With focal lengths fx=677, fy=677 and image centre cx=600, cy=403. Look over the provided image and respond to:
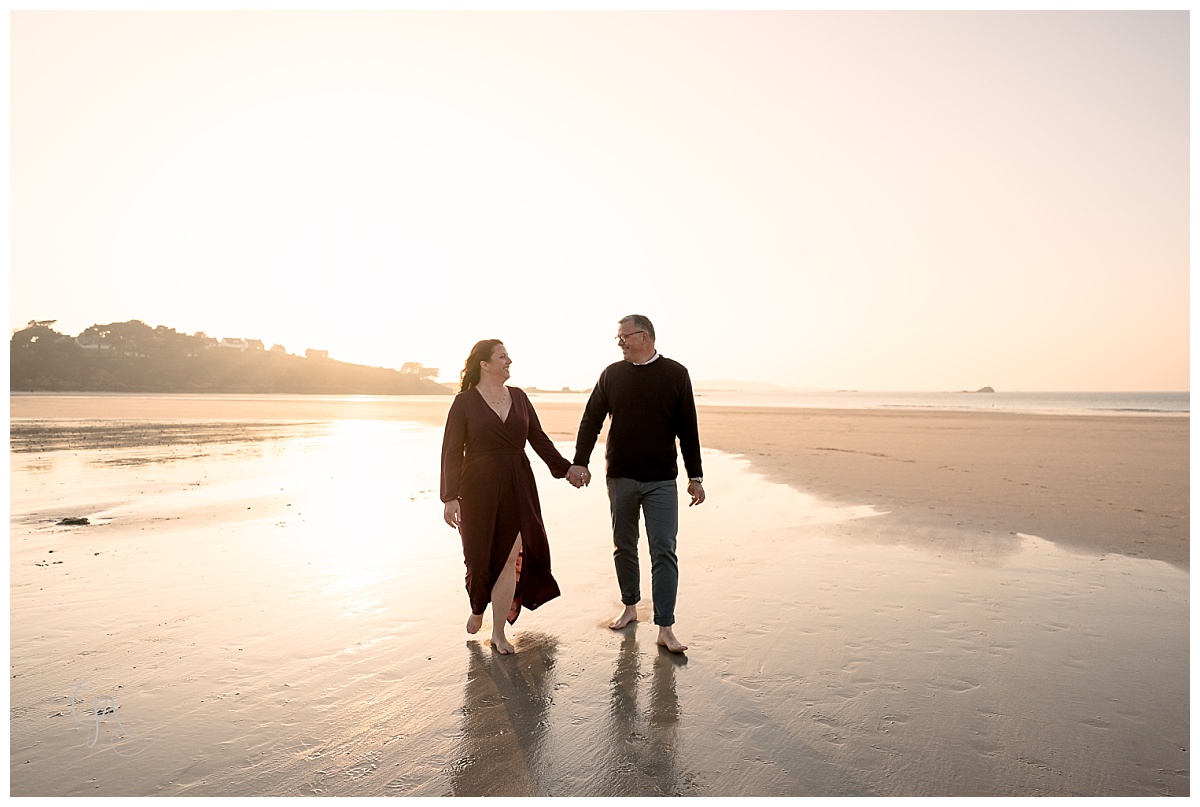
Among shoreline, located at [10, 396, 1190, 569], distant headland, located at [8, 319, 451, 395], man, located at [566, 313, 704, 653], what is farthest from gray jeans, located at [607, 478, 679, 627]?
distant headland, located at [8, 319, 451, 395]

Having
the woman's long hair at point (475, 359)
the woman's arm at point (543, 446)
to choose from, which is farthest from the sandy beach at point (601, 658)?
the woman's long hair at point (475, 359)

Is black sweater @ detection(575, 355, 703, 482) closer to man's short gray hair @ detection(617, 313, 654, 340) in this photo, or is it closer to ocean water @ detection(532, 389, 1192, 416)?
man's short gray hair @ detection(617, 313, 654, 340)

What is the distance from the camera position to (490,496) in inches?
193

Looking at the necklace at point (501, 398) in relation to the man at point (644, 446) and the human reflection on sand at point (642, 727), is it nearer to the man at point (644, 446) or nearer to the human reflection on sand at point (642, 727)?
the man at point (644, 446)

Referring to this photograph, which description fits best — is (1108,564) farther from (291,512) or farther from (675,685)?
(291,512)

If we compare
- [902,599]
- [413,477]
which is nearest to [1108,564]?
[902,599]

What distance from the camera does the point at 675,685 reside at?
4012mm

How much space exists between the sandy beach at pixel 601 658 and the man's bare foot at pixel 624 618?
14 cm

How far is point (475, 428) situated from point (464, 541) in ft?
2.74

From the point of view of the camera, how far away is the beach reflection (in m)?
2.99

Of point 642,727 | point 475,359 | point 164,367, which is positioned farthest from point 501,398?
point 164,367

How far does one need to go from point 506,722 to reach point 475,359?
2.50 metres

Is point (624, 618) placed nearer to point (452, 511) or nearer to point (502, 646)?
point (502, 646)

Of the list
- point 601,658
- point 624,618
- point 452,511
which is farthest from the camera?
point 624,618
